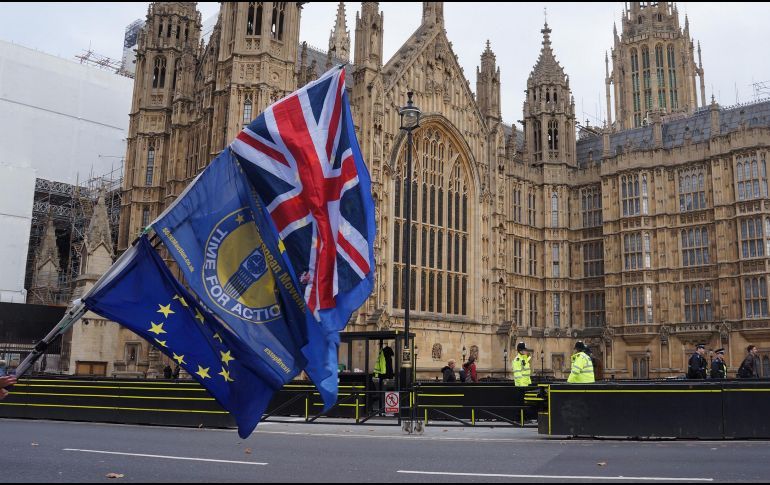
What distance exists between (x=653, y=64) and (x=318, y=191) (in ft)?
305

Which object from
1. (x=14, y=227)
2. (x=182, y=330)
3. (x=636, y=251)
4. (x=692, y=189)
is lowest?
(x=182, y=330)

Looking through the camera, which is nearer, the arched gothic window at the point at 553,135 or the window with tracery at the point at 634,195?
the window with tracery at the point at 634,195

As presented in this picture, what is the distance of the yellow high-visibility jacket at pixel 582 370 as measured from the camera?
645 inches

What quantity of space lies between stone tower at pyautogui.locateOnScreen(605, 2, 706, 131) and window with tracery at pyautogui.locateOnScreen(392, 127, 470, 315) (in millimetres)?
53810

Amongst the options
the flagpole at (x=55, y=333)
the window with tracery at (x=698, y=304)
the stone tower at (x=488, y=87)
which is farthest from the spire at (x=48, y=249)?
the flagpole at (x=55, y=333)

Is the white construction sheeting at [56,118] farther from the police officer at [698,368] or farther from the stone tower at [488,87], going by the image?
the police officer at [698,368]

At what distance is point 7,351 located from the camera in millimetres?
37688

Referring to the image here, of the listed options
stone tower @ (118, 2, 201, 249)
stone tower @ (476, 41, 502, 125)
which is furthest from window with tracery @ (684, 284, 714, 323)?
stone tower @ (118, 2, 201, 249)

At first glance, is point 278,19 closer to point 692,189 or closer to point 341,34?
point 692,189

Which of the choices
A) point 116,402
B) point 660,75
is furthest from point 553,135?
point 660,75

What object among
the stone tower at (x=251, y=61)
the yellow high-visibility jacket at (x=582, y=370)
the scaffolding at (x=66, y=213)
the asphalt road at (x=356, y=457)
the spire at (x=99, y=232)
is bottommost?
the asphalt road at (x=356, y=457)

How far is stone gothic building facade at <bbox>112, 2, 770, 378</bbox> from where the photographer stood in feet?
132

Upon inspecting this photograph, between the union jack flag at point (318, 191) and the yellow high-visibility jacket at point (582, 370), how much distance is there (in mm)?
Answer: 8526

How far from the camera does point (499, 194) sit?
157ft
